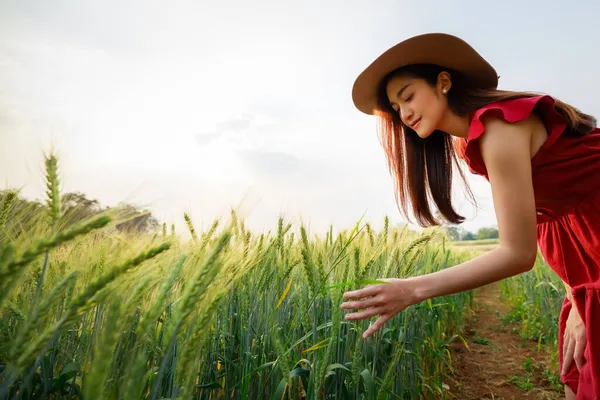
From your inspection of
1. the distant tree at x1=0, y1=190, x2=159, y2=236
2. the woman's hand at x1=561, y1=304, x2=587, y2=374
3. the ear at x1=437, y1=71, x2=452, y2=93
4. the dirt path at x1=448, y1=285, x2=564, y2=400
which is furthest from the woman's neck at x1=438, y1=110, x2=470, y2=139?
the dirt path at x1=448, y1=285, x2=564, y2=400

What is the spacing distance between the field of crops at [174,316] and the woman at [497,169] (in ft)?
0.70

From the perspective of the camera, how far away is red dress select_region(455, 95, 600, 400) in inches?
53.4

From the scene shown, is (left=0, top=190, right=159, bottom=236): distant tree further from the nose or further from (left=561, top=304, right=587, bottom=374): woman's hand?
(left=561, top=304, right=587, bottom=374): woman's hand

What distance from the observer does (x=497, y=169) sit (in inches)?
46.0

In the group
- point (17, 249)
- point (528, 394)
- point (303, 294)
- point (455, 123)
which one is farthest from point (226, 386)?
point (528, 394)

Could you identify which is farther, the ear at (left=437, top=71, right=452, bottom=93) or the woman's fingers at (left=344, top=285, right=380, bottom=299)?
the ear at (left=437, top=71, right=452, bottom=93)

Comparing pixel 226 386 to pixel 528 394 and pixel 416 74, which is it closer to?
pixel 416 74

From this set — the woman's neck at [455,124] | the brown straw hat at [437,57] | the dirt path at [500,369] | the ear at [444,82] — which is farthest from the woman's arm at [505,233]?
the dirt path at [500,369]

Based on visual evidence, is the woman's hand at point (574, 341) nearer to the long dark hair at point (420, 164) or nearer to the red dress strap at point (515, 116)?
the long dark hair at point (420, 164)

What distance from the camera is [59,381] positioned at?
0.90m

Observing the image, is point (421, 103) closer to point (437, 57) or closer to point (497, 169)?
point (437, 57)

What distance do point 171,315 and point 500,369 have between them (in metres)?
3.33

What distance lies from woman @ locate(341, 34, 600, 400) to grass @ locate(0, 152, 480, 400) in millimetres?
214

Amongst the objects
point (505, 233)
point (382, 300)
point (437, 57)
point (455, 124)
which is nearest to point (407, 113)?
point (455, 124)
